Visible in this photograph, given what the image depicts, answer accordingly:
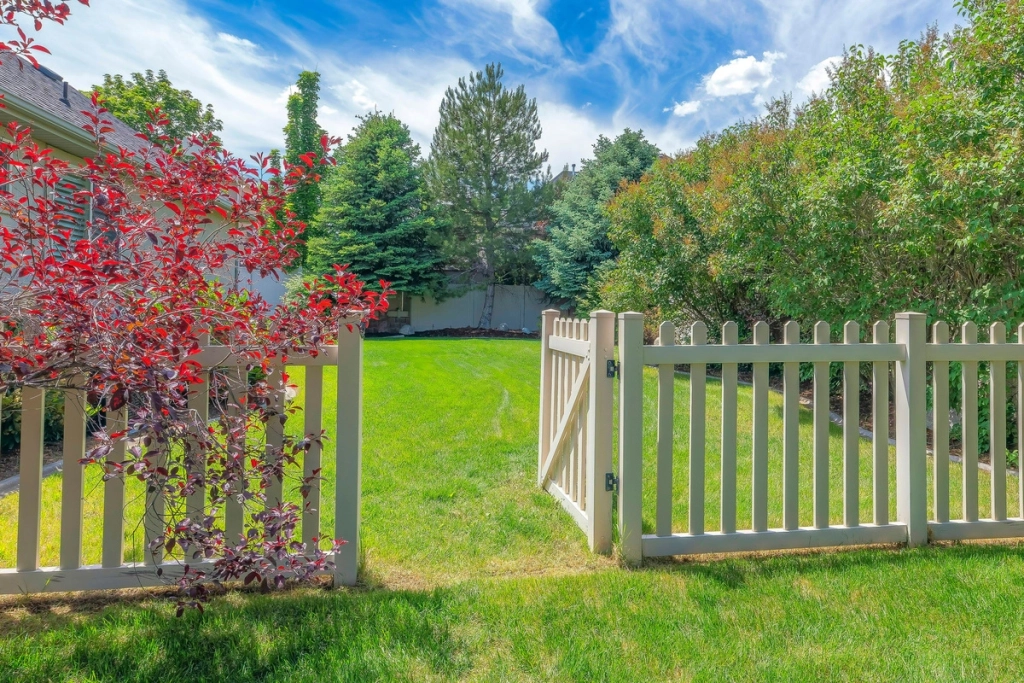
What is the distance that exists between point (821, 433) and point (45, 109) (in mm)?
7630

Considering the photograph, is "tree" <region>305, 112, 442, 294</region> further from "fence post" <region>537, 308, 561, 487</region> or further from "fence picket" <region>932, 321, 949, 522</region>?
"fence picket" <region>932, 321, 949, 522</region>

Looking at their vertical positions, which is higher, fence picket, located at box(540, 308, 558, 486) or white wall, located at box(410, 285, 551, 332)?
white wall, located at box(410, 285, 551, 332)

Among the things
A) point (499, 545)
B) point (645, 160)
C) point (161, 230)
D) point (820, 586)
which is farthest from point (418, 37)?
point (645, 160)

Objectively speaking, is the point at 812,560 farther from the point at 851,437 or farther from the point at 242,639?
the point at 242,639

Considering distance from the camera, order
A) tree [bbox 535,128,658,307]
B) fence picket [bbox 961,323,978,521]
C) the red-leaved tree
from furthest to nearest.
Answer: tree [bbox 535,128,658,307]
fence picket [bbox 961,323,978,521]
the red-leaved tree

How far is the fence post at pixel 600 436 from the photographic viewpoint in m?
2.76

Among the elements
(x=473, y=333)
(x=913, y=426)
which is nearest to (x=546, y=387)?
(x=913, y=426)

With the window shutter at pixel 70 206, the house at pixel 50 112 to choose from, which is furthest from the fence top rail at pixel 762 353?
the house at pixel 50 112

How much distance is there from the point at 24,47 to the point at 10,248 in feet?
2.21

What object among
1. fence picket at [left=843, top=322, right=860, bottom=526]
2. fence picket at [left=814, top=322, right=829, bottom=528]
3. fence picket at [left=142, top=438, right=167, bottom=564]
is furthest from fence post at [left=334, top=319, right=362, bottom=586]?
fence picket at [left=843, top=322, right=860, bottom=526]

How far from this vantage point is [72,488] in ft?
7.32

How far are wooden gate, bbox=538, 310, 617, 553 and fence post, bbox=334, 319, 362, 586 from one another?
45.5 inches

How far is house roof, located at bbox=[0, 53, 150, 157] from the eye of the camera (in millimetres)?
5383

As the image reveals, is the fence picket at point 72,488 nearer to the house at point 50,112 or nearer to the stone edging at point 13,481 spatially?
the stone edging at point 13,481
